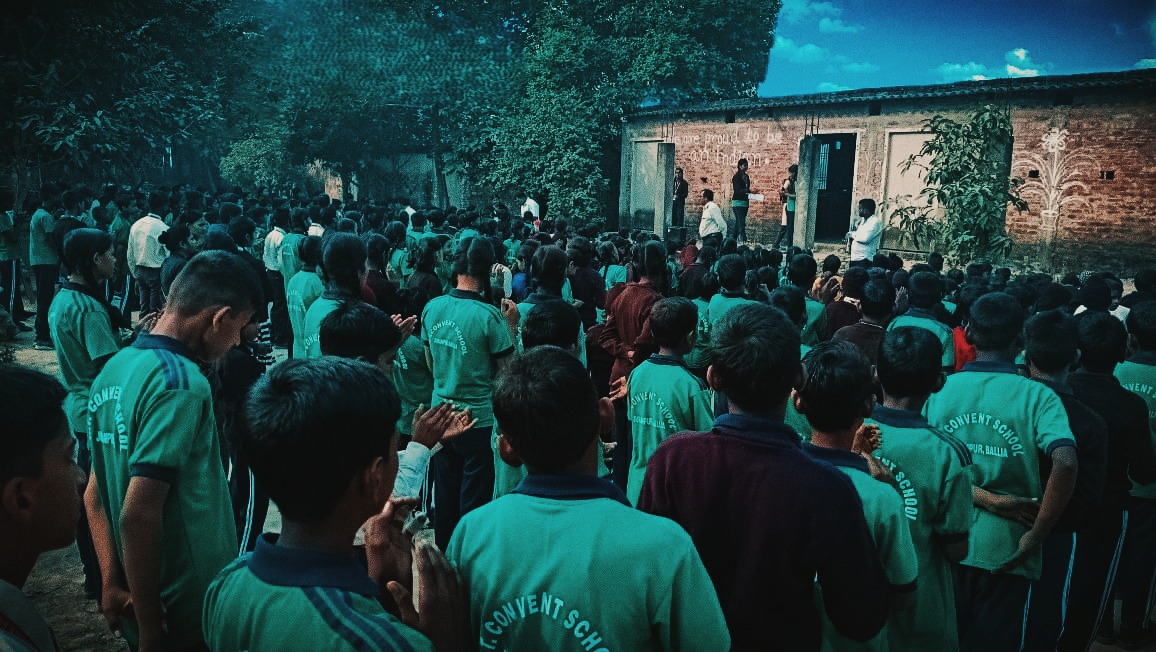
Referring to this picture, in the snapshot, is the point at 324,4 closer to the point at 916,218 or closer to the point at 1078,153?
the point at 916,218

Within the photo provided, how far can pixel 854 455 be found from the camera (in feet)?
7.86

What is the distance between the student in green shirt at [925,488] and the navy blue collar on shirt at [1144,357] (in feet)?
6.80

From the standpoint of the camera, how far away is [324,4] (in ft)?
102

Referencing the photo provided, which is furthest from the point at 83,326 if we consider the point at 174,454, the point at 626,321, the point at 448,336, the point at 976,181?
the point at 976,181

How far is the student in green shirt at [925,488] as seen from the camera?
274 cm

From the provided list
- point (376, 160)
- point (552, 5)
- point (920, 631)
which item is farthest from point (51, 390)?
point (376, 160)

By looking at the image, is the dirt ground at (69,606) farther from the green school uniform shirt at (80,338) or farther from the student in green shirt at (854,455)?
the student in green shirt at (854,455)

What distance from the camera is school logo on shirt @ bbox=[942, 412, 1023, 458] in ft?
10.8

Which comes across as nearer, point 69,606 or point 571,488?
point 571,488

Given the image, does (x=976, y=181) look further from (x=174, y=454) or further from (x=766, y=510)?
(x=174, y=454)

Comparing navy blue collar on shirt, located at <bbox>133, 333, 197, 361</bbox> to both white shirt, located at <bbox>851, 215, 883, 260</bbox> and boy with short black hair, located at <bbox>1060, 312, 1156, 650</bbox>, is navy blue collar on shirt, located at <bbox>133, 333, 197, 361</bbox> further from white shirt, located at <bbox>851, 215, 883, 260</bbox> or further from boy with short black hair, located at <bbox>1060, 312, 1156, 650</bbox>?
white shirt, located at <bbox>851, 215, 883, 260</bbox>

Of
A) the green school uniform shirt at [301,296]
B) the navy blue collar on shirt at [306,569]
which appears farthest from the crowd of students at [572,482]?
the green school uniform shirt at [301,296]

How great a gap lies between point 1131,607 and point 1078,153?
10953 mm

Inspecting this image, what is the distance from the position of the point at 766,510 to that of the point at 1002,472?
1755 millimetres
